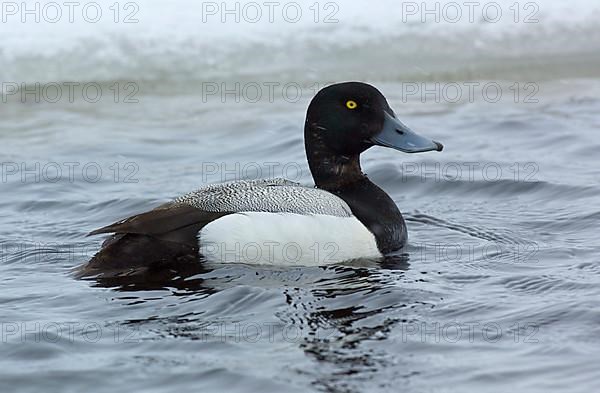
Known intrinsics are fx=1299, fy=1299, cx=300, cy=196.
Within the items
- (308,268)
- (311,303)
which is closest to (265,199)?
(308,268)

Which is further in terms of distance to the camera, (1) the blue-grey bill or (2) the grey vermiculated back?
(1) the blue-grey bill

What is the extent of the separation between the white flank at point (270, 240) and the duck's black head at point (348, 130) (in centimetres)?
81

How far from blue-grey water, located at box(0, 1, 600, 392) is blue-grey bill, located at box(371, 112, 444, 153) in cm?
57

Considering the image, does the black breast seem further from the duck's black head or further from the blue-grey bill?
the blue-grey bill

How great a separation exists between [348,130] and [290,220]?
921mm

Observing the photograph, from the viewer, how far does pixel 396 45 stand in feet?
39.6

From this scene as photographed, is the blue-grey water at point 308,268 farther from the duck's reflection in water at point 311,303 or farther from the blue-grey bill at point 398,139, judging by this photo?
the blue-grey bill at point 398,139

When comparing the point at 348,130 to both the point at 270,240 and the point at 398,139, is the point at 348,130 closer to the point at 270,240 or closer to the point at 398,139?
the point at 398,139

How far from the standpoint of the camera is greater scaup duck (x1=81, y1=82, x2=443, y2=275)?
672cm

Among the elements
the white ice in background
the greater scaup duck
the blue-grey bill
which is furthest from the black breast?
the white ice in background

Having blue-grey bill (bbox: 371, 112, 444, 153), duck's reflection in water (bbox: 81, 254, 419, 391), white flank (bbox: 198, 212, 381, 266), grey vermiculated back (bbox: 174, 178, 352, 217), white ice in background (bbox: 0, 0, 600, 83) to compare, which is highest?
white ice in background (bbox: 0, 0, 600, 83)

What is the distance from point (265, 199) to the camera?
6.98 metres

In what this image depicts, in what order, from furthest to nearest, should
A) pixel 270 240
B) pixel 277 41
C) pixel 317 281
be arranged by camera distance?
pixel 277 41 → pixel 270 240 → pixel 317 281

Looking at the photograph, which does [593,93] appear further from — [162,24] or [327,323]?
[327,323]
